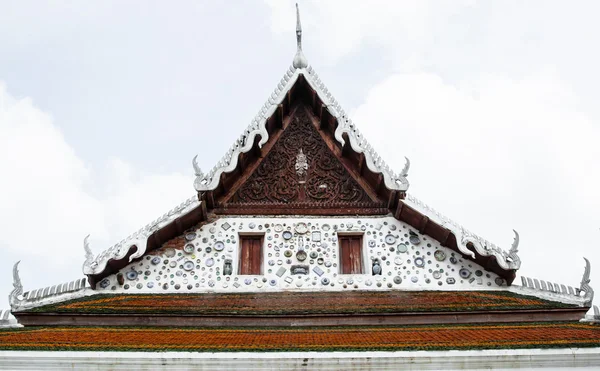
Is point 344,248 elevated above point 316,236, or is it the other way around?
point 316,236

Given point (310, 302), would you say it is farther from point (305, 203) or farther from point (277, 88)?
point (277, 88)

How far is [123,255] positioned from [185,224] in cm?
103

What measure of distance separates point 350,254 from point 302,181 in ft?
4.52

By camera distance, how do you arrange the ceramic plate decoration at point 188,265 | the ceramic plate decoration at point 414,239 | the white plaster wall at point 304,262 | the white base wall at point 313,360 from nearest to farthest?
the white base wall at point 313,360 → the white plaster wall at point 304,262 → the ceramic plate decoration at point 188,265 → the ceramic plate decoration at point 414,239

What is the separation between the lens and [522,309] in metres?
7.69

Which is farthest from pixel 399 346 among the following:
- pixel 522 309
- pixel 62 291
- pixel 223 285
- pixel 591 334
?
pixel 62 291

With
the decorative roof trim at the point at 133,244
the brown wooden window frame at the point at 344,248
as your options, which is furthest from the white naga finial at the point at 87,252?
the brown wooden window frame at the point at 344,248

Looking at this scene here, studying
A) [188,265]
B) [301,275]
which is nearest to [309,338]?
[301,275]

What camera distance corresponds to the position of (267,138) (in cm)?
930

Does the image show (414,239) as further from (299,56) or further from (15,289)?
(15,289)

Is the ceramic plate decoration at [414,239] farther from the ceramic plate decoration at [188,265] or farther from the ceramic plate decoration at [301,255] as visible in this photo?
the ceramic plate decoration at [188,265]

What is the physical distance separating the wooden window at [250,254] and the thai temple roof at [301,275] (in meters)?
0.09

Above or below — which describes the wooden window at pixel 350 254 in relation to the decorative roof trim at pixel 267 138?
below

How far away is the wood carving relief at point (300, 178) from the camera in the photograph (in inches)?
367
